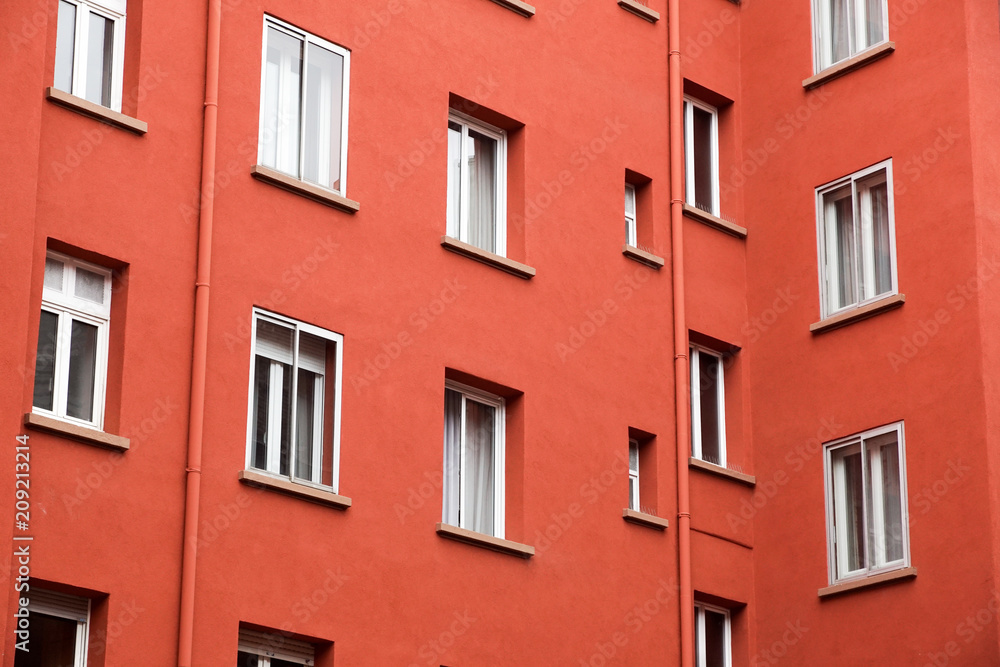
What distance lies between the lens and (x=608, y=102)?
2719 centimetres

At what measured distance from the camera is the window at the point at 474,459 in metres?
23.8

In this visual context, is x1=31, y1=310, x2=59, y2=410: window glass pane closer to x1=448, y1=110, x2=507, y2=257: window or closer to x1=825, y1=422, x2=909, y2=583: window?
x1=448, y1=110, x2=507, y2=257: window

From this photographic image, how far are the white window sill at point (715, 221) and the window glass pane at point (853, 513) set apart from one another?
14.6 ft

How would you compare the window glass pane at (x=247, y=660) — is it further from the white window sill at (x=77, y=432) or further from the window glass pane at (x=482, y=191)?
the window glass pane at (x=482, y=191)

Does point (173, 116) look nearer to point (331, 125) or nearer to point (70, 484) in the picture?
point (331, 125)

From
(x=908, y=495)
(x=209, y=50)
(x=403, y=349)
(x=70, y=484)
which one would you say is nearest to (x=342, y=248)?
(x=403, y=349)

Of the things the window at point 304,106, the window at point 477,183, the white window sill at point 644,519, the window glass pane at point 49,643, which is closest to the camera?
the window glass pane at point 49,643

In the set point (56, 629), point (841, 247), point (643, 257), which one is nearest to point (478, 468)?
point (643, 257)

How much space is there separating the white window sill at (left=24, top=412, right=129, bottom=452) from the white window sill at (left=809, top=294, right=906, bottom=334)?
1173cm

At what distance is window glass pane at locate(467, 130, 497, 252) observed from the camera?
2545cm

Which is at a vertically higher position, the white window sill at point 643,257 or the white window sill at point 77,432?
the white window sill at point 643,257

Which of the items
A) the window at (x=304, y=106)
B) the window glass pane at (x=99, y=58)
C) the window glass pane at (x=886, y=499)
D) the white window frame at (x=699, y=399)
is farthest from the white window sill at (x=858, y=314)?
the window glass pane at (x=99, y=58)

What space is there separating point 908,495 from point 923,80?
21.5ft

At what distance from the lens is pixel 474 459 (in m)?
24.2
